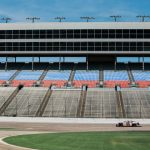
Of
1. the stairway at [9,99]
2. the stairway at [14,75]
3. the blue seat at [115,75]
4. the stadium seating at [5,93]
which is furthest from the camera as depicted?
the stairway at [14,75]

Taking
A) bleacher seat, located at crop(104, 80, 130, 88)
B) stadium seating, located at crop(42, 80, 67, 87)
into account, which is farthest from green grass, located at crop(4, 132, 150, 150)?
stadium seating, located at crop(42, 80, 67, 87)

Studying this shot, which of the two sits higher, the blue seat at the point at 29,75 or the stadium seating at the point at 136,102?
the blue seat at the point at 29,75

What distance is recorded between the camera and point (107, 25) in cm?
10912

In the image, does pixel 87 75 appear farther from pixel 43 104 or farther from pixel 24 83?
pixel 43 104

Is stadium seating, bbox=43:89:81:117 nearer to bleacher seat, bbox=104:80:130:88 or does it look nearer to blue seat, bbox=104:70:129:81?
bleacher seat, bbox=104:80:130:88


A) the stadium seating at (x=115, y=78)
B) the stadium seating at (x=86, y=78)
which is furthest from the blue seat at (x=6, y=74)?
the stadium seating at (x=115, y=78)

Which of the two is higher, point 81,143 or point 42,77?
point 42,77

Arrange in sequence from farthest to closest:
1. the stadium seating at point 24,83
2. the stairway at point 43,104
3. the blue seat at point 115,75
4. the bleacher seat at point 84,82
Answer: the blue seat at point 115,75, the stadium seating at point 24,83, the bleacher seat at point 84,82, the stairway at point 43,104

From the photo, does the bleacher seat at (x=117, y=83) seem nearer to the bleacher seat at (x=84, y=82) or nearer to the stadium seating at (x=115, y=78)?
the stadium seating at (x=115, y=78)

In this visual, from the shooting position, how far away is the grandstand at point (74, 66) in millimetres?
96281

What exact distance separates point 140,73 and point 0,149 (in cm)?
Result: 8465

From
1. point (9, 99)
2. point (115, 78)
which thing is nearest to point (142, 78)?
point (115, 78)

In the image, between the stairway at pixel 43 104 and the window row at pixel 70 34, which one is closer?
the stairway at pixel 43 104

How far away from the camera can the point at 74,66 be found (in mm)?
116938
